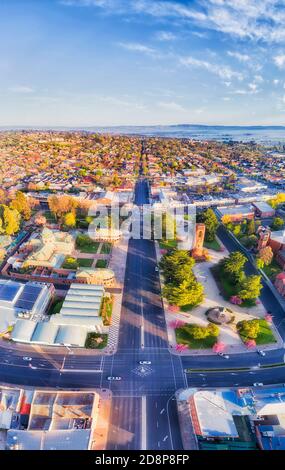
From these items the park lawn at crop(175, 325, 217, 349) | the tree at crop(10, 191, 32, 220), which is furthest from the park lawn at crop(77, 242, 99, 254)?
the park lawn at crop(175, 325, 217, 349)

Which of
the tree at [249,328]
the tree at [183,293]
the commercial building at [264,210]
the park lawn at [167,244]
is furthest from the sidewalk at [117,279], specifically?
the commercial building at [264,210]

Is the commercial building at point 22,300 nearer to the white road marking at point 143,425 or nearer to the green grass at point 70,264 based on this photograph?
the green grass at point 70,264

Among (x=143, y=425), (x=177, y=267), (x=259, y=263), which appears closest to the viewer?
(x=143, y=425)

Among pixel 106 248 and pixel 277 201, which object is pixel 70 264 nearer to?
pixel 106 248

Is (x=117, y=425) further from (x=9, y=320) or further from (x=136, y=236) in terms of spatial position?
(x=136, y=236)

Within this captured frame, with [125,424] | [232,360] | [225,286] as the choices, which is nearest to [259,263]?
[225,286]
